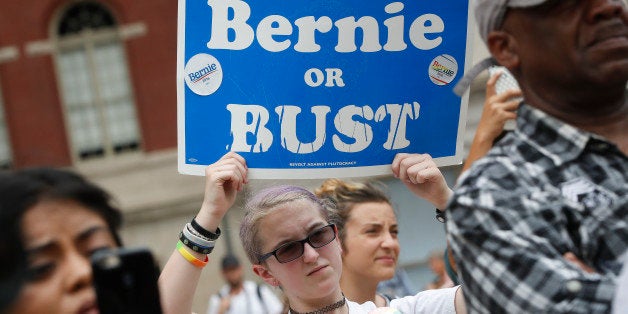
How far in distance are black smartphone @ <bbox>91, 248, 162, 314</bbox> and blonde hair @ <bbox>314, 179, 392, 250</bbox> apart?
2433mm

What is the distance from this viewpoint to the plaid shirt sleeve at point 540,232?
2.00 meters

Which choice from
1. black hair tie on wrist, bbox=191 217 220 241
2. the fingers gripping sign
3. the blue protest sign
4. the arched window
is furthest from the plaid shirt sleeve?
the arched window

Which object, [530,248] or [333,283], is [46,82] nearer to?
[333,283]

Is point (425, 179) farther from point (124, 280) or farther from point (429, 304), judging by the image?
point (124, 280)

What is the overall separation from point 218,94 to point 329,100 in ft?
1.11

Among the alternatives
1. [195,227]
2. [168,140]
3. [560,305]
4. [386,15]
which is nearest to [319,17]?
[386,15]

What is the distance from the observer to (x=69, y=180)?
2.22 meters

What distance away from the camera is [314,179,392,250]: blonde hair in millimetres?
4383

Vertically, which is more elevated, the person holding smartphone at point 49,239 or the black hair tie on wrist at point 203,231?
the person holding smartphone at point 49,239

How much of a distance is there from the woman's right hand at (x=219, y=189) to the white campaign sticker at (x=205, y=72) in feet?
0.80

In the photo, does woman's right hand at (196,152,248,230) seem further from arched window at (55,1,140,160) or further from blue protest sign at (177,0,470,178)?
arched window at (55,1,140,160)

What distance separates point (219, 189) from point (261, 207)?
0.94 feet

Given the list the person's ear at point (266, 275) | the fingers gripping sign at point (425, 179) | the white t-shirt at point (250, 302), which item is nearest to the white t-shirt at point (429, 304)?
the person's ear at point (266, 275)

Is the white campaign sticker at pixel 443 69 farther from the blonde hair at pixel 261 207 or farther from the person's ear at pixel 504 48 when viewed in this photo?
the person's ear at pixel 504 48
